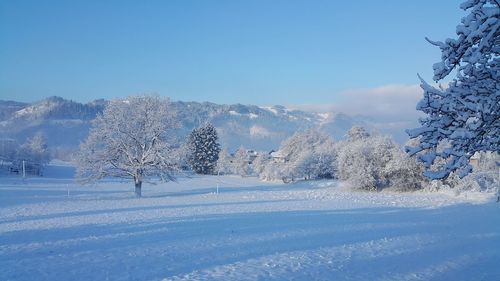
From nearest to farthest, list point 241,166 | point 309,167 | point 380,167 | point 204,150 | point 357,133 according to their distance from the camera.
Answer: point 380,167, point 309,167, point 357,133, point 204,150, point 241,166

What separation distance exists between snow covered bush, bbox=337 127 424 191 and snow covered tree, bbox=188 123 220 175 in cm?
3949

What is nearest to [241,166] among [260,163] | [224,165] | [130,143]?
[224,165]

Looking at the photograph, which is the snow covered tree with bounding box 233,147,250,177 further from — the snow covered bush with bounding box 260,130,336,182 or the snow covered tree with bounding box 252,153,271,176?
the snow covered bush with bounding box 260,130,336,182

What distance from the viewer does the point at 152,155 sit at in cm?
3228

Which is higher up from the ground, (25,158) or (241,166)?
(25,158)

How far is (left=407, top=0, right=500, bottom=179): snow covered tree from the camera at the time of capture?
533 centimetres

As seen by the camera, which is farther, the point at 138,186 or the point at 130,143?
the point at 138,186

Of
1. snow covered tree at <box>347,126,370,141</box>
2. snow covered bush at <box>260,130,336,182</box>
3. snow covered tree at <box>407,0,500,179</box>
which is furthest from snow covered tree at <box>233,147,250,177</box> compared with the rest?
snow covered tree at <box>407,0,500,179</box>

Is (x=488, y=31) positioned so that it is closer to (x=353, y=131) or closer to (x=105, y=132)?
(x=105, y=132)

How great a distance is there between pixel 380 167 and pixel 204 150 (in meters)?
44.0

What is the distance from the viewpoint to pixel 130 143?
33.0 meters

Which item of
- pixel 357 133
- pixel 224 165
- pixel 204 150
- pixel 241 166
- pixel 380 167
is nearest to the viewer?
pixel 380 167

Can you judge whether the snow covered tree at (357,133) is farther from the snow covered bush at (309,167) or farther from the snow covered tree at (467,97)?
the snow covered tree at (467,97)

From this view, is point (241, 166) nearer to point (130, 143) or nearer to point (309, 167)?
point (309, 167)
